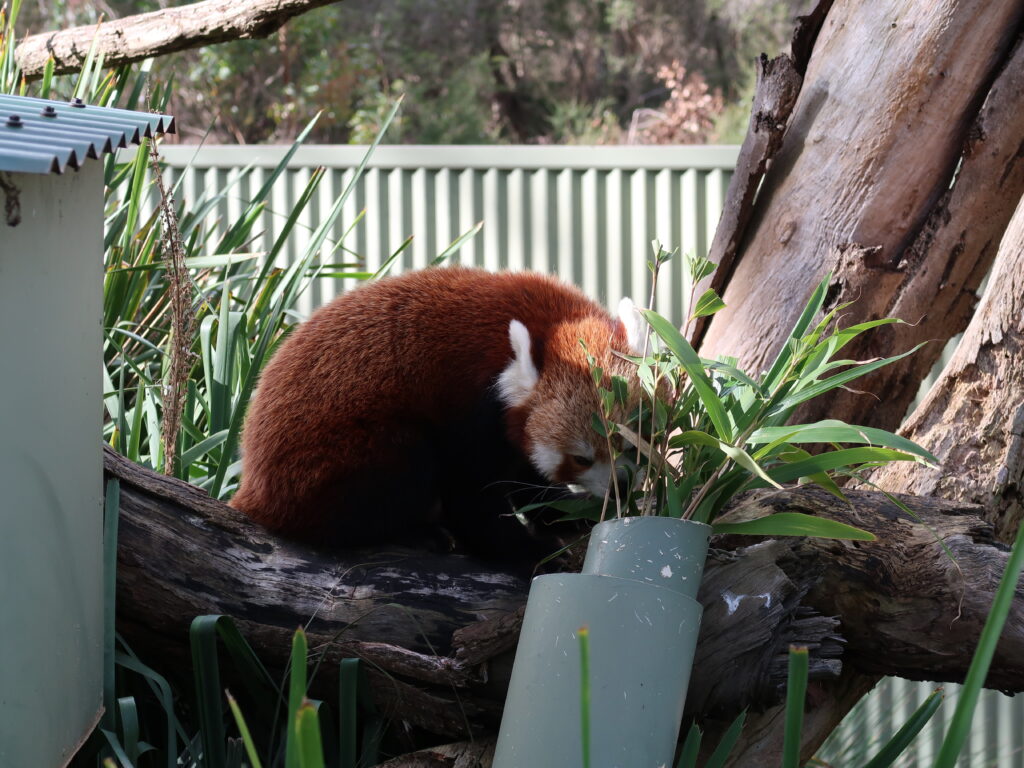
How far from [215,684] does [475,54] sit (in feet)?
43.3

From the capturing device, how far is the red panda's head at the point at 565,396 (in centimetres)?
184

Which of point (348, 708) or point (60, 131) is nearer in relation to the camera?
point (60, 131)

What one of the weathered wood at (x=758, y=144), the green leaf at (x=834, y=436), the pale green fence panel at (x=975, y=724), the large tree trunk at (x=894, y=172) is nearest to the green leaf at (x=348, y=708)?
the green leaf at (x=834, y=436)

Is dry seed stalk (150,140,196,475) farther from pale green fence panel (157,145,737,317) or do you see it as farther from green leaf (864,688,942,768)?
pale green fence panel (157,145,737,317)

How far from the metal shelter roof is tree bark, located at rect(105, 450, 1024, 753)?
61 centimetres

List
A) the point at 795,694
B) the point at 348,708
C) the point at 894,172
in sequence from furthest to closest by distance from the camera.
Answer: the point at 894,172 < the point at 348,708 < the point at 795,694

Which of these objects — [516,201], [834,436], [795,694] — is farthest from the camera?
[516,201]

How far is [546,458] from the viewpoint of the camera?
1.90 metres

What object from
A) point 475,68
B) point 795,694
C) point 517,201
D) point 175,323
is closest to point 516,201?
point 517,201

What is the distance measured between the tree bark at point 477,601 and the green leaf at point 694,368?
293 mm

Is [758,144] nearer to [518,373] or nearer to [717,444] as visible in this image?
[518,373]

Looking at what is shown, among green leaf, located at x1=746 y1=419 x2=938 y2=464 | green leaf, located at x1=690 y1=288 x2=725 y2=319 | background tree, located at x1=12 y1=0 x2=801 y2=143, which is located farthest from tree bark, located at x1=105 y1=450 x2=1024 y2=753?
background tree, located at x1=12 y1=0 x2=801 y2=143

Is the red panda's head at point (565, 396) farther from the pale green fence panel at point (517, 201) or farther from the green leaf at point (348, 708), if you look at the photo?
the pale green fence panel at point (517, 201)

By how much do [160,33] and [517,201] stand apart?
2244 mm
